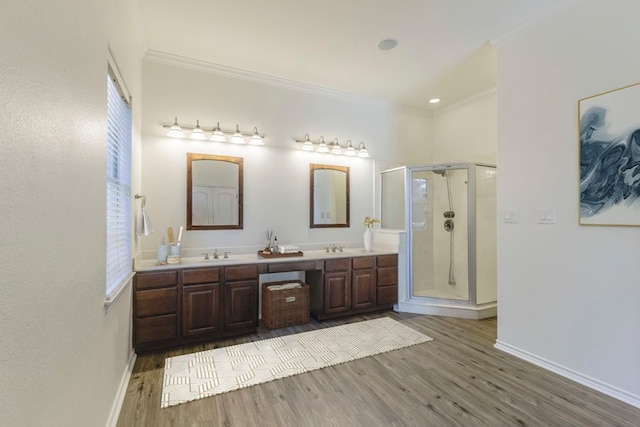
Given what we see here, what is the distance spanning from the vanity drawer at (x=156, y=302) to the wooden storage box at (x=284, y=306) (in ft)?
3.18

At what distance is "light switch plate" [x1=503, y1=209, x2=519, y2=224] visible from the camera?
2787 millimetres

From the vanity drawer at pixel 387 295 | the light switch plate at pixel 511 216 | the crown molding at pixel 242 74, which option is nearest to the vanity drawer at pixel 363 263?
the vanity drawer at pixel 387 295

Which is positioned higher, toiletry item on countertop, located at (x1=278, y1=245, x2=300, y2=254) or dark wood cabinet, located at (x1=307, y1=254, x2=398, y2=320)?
toiletry item on countertop, located at (x1=278, y1=245, x2=300, y2=254)

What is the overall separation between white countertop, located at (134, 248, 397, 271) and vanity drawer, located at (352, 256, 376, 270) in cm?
5

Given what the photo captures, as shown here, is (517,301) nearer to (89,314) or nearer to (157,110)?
(89,314)

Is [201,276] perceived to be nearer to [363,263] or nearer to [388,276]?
[363,263]

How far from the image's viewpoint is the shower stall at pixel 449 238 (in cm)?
379

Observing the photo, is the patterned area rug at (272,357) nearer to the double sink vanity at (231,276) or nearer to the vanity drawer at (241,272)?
the double sink vanity at (231,276)

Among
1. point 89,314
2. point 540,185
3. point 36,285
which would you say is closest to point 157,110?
point 89,314

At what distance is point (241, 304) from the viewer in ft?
10.2

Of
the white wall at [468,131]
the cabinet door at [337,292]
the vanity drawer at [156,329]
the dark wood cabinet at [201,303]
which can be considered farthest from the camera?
the white wall at [468,131]

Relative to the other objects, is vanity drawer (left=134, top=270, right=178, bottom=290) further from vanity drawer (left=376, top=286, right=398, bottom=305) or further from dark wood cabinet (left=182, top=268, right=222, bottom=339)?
vanity drawer (left=376, top=286, right=398, bottom=305)

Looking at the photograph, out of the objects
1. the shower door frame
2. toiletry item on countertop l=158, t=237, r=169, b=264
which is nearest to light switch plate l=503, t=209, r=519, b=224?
the shower door frame

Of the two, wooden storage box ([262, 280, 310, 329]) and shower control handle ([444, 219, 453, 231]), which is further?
shower control handle ([444, 219, 453, 231])
